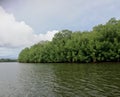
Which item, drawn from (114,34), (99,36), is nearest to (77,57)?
(99,36)

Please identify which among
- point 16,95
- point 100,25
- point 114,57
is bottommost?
point 16,95

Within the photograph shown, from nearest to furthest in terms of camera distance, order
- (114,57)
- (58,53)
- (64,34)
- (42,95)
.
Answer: (42,95), (114,57), (58,53), (64,34)

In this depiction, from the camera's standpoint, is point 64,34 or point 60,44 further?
point 64,34

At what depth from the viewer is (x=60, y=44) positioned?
378 ft

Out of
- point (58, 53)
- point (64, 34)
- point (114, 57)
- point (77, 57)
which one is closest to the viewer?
point (114, 57)

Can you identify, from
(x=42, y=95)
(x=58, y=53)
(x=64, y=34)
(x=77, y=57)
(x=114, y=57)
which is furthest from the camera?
(x=64, y=34)

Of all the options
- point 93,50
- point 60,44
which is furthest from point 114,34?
point 60,44

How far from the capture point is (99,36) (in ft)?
309

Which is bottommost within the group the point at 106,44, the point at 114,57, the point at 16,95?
the point at 16,95

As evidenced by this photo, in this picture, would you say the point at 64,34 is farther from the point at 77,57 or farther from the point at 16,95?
the point at 16,95

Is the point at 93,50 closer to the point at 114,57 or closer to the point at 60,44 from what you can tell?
the point at 114,57

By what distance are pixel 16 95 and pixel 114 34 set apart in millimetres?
77471

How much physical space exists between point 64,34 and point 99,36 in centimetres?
3515

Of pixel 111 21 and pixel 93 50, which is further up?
pixel 111 21
